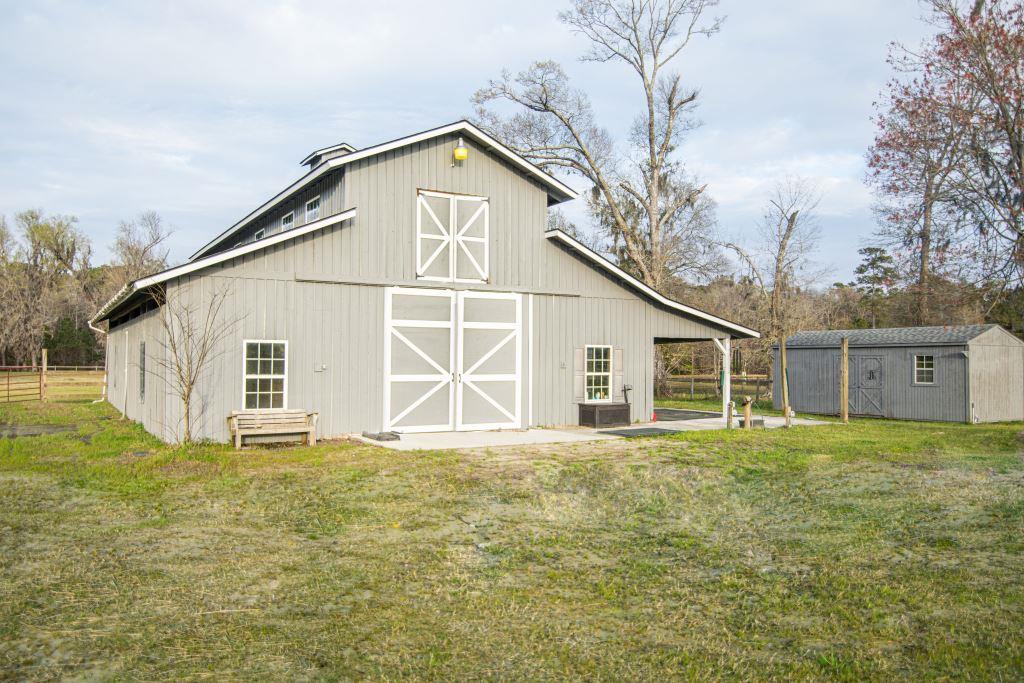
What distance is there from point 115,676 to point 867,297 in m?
54.7

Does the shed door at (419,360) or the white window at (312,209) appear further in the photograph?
the white window at (312,209)

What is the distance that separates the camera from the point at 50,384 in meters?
33.7

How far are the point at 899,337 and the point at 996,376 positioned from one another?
9.53 ft

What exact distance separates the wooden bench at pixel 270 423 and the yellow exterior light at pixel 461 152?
5880mm

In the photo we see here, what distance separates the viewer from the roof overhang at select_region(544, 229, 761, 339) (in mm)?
16625

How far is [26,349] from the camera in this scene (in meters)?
49.8

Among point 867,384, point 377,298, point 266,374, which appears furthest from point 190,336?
point 867,384

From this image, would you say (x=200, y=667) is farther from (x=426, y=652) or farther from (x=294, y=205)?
(x=294, y=205)

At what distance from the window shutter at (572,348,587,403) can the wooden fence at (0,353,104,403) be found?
16120 mm

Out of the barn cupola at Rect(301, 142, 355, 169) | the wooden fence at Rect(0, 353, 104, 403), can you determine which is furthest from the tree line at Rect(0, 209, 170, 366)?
the barn cupola at Rect(301, 142, 355, 169)

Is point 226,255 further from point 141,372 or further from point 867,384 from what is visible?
point 867,384

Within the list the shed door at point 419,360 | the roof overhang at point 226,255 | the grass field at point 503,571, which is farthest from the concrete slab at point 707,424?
the roof overhang at point 226,255

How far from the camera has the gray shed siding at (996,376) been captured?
22250 mm

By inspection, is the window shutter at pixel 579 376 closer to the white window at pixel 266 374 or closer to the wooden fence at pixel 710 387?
the white window at pixel 266 374
